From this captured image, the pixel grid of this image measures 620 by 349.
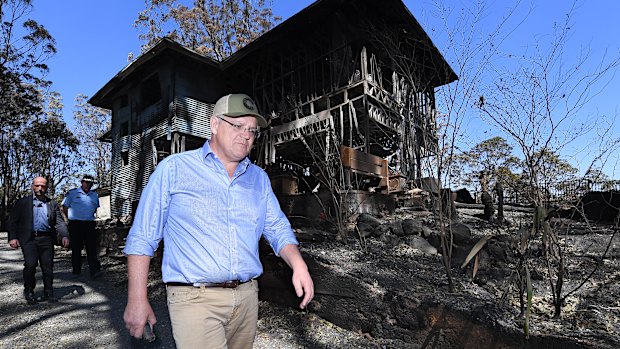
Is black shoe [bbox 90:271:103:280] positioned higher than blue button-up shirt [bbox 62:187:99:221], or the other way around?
blue button-up shirt [bbox 62:187:99:221]

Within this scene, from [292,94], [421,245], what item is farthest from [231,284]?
[292,94]

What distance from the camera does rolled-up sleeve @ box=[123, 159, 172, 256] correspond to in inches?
57.4

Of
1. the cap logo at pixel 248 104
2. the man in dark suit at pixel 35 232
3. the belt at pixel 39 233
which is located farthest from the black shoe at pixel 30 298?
the cap logo at pixel 248 104

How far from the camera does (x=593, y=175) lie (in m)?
4.07

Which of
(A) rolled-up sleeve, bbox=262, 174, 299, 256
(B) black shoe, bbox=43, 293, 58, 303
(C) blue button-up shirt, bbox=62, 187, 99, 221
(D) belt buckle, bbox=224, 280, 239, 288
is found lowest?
(B) black shoe, bbox=43, 293, 58, 303

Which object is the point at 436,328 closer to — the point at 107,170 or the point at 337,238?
the point at 337,238

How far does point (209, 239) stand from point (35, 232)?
4690 mm

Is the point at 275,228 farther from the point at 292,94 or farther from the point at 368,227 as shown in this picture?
the point at 292,94

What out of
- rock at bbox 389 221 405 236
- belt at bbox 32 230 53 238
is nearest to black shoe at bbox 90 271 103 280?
belt at bbox 32 230 53 238

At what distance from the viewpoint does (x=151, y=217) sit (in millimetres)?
1517

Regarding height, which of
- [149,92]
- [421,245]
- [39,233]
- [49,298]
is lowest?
[49,298]

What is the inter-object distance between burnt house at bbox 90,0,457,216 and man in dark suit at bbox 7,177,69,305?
4481 mm

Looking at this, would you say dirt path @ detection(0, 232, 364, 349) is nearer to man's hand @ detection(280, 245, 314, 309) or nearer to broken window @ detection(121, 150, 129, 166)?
man's hand @ detection(280, 245, 314, 309)

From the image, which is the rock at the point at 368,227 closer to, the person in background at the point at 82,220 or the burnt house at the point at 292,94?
the burnt house at the point at 292,94
